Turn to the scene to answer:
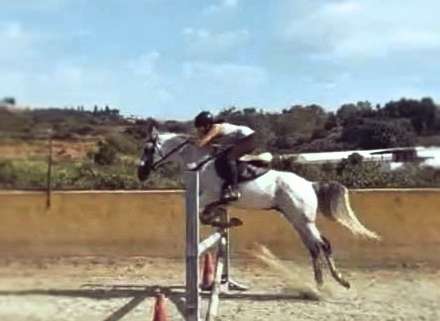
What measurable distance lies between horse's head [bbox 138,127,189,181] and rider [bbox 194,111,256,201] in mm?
571

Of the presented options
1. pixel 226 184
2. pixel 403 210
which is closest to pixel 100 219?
pixel 226 184

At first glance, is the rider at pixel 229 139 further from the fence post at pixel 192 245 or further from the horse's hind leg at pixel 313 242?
the fence post at pixel 192 245

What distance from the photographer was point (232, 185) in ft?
37.0

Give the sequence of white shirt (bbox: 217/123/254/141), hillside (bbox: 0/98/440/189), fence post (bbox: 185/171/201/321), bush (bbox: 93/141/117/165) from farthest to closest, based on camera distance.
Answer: bush (bbox: 93/141/117/165) < white shirt (bbox: 217/123/254/141) < hillside (bbox: 0/98/440/189) < fence post (bbox: 185/171/201/321)

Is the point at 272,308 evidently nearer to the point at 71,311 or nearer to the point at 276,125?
the point at 71,311

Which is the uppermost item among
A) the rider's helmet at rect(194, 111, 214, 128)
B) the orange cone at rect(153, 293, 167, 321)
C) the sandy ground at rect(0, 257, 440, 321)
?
the rider's helmet at rect(194, 111, 214, 128)

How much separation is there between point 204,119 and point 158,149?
42.0 inches

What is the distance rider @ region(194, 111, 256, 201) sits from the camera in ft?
35.9

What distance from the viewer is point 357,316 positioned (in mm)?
9477

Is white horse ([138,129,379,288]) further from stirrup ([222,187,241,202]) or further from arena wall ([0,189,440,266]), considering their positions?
arena wall ([0,189,440,266])

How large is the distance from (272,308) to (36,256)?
15.7 feet

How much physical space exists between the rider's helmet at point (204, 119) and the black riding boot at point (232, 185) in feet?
1.82

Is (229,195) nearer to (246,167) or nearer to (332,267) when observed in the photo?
(246,167)

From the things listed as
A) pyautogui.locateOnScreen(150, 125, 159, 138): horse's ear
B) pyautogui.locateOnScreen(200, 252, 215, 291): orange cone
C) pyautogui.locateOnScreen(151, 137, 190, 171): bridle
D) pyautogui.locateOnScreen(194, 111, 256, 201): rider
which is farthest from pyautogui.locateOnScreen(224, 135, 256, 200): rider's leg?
pyautogui.locateOnScreen(150, 125, 159, 138): horse's ear
